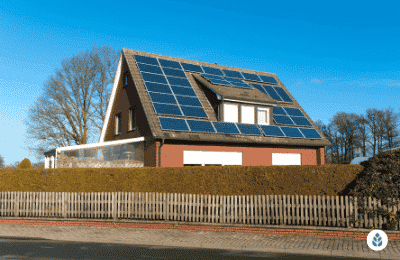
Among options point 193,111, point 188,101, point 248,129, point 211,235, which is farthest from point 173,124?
point 211,235

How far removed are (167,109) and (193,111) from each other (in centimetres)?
175

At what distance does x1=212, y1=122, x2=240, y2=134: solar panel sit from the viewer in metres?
20.9

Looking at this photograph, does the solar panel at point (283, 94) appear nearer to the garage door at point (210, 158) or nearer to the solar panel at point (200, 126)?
the garage door at point (210, 158)

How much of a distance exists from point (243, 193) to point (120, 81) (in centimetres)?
1602

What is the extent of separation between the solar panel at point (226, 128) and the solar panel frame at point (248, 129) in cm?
41

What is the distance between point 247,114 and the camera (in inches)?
910

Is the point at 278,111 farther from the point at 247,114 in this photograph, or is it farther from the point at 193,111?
the point at 193,111

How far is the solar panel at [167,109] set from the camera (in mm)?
20141

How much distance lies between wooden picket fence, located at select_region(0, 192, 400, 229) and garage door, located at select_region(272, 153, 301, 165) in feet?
36.0

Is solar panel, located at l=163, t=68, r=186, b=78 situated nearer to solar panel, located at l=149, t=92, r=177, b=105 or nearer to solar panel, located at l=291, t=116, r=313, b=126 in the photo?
solar panel, located at l=149, t=92, r=177, b=105

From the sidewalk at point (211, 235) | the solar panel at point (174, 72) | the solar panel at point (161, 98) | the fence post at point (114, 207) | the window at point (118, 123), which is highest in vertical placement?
the solar panel at point (174, 72)

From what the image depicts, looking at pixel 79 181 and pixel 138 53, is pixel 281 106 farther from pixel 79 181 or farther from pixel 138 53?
pixel 79 181

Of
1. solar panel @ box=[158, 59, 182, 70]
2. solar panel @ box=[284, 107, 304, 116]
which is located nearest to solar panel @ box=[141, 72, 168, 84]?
solar panel @ box=[158, 59, 182, 70]

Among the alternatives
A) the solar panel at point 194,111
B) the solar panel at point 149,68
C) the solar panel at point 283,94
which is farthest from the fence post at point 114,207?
the solar panel at point 283,94
